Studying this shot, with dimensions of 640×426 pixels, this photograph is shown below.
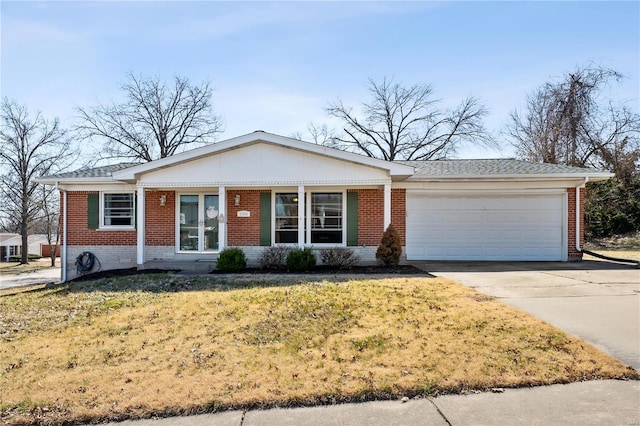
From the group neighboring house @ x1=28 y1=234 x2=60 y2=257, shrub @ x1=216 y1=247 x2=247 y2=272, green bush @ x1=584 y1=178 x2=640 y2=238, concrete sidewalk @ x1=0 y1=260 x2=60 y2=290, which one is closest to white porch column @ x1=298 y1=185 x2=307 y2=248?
shrub @ x1=216 y1=247 x2=247 y2=272

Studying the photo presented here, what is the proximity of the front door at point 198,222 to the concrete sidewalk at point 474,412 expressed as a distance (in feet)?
32.7

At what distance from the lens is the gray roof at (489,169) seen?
41.6 feet

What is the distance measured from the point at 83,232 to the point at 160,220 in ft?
9.10

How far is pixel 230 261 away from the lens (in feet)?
36.8

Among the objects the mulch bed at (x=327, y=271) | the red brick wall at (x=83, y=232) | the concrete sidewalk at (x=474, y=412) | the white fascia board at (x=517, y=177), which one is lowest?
the concrete sidewalk at (x=474, y=412)

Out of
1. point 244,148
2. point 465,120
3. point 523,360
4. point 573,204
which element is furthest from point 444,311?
point 465,120

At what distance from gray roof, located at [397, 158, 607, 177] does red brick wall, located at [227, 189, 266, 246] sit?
5380 mm

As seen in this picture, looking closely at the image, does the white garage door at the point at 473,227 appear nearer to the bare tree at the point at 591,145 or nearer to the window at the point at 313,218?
the window at the point at 313,218

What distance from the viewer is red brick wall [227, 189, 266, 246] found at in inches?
508

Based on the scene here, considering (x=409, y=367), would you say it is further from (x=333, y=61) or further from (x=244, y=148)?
(x=333, y=61)

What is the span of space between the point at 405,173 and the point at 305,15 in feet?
16.7

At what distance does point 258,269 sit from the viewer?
37.6ft

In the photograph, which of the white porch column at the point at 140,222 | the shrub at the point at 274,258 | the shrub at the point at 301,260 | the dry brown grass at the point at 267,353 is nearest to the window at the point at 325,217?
the shrub at the point at 274,258

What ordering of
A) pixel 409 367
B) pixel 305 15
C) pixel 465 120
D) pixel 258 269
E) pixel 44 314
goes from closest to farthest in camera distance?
1. pixel 409 367
2. pixel 44 314
3. pixel 305 15
4. pixel 258 269
5. pixel 465 120
